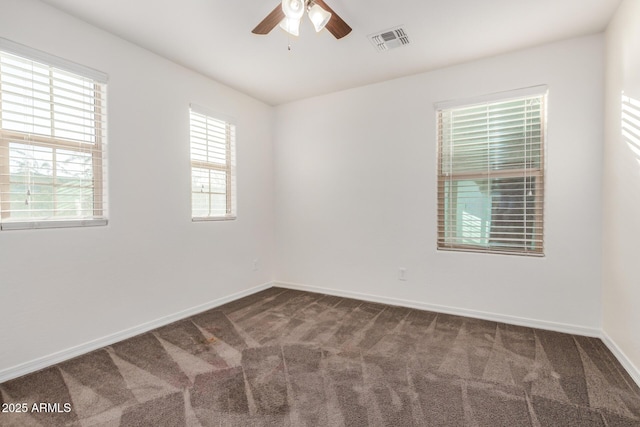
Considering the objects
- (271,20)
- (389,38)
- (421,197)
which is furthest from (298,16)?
(421,197)

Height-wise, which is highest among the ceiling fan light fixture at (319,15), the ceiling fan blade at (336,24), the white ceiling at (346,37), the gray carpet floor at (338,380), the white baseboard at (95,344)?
the white ceiling at (346,37)

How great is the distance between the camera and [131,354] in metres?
2.39

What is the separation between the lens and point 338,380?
2.02m

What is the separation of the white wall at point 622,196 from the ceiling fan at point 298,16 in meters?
2.02

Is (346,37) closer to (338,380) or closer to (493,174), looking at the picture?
(493,174)

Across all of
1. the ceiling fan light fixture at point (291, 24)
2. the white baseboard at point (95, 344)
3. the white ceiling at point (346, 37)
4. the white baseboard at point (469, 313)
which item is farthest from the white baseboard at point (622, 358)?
the white baseboard at point (95, 344)

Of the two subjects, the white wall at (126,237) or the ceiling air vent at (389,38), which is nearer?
the white wall at (126,237)

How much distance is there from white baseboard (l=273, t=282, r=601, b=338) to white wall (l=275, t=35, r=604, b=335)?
0.04ft

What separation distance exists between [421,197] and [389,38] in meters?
1.65

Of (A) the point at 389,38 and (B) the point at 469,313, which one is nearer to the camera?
(A) the point at 389,38

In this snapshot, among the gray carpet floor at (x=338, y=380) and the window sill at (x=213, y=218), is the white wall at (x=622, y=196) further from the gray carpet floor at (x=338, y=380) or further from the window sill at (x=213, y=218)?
the window sill at (x=213, y=218)

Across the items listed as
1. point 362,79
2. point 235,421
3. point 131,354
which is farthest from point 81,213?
point 362,79

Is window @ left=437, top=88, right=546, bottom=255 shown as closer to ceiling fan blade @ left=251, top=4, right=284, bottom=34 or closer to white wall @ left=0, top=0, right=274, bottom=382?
ceiling fan blade @ left=251, top=4, right=284, bottom=34

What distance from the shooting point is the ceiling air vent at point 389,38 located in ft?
8.50
